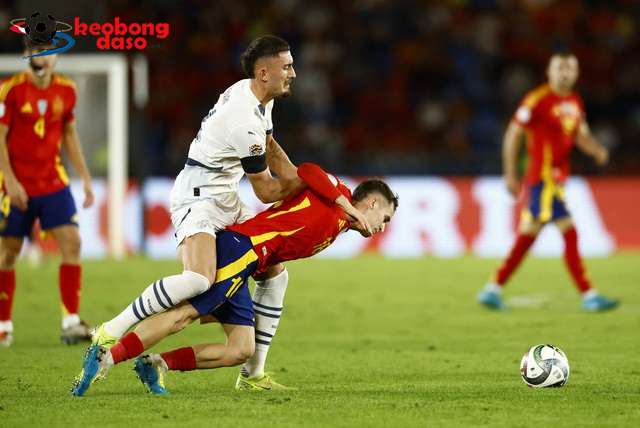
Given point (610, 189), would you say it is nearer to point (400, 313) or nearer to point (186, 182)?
point (400, 313)

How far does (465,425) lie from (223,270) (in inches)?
60.9

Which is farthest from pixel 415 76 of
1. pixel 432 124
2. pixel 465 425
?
pixel 465 425

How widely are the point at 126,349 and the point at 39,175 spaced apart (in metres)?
3.04

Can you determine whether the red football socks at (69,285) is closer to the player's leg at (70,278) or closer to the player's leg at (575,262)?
the player's leg at (70,278)

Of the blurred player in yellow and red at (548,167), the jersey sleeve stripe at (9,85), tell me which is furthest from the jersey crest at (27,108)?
the blurred player in yellow and red at (548,167)

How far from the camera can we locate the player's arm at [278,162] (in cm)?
664

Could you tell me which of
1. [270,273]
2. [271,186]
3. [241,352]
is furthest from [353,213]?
[241,352]

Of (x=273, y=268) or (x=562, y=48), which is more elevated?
(x=562, y=48)

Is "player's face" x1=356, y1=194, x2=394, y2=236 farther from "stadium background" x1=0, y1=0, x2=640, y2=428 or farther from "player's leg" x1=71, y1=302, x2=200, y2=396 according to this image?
"player's leg" x1=71, y1=302, x2=200, y2=396

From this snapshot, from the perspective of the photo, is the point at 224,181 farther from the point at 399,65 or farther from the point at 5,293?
the point at 399,65

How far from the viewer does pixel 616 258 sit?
55.0ft

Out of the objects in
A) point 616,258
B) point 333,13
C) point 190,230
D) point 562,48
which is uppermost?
point 333,13

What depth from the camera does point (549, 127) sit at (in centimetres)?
1134

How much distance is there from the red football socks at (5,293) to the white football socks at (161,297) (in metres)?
2.85
